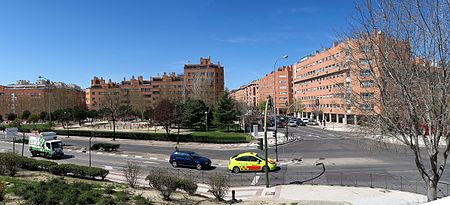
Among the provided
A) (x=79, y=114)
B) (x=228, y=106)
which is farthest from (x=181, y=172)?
(x=79, y=114)

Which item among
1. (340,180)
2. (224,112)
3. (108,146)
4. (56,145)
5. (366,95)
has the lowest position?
(340,180)

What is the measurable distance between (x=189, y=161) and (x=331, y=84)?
5554 cm

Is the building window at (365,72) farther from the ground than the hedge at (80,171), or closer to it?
farther from the ground

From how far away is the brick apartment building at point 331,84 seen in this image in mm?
10398

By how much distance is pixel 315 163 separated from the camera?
24938 mm

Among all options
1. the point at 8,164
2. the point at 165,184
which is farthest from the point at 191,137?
the point at 165,184

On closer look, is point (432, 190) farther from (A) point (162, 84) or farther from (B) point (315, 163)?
(A) point (162, 84)

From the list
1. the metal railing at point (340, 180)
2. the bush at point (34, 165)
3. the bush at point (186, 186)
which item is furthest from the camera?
the bush at point (34, 165)

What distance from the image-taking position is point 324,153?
98.6 ft

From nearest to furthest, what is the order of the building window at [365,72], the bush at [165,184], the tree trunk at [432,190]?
the building window at [365,72] < the tree trunk at [432,190] < the bush at [165,184]

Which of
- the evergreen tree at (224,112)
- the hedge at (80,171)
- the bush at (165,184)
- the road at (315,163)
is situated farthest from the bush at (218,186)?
the evergreen tree at (224,112)

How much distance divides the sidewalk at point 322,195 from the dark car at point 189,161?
545 centimetres

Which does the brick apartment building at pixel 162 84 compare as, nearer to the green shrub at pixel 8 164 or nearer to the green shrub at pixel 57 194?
the green shrub at pixel 8 164

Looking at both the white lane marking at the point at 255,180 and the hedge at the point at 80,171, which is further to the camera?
the white lane marking at the point at 255,180
